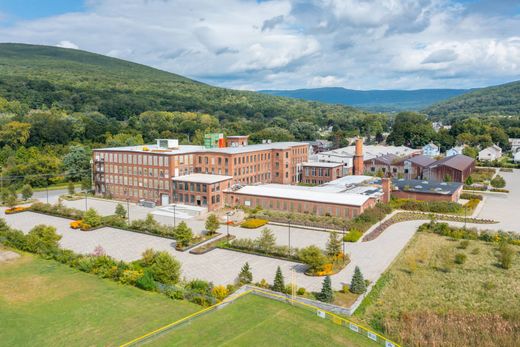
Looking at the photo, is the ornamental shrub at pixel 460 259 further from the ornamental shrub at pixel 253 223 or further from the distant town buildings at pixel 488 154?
the distant town buildings at pixel 488 154

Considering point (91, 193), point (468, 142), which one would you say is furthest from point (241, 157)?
point (468, 142)

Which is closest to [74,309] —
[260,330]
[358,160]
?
[260,330]

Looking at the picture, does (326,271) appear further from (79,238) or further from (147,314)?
(79,238)

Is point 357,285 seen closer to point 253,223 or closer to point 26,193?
point 253,223

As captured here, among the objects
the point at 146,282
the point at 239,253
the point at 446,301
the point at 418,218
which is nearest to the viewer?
Result: the point at 446,301

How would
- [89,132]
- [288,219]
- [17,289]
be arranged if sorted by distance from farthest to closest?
[89,132] < [288,219] < [17,289]

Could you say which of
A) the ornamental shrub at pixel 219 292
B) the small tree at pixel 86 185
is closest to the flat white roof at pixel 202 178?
the small tree at pixel 86 185
